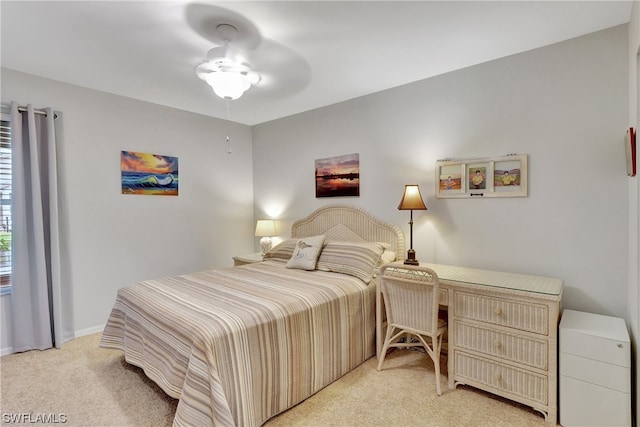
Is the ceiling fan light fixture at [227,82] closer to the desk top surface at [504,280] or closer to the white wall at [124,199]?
the white wall at [124,199]

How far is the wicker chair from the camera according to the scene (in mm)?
2102

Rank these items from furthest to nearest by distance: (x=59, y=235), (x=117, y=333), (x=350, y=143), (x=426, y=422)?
(x=350, y=143) → (x=59, y=235) → (x=117, y=333) → (x=426, y=422)

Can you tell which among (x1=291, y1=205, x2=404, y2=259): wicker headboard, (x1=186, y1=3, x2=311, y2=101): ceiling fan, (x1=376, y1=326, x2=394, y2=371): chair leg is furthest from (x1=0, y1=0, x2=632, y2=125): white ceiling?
(x1=376, y1=326, x2=394, y2=371): chair leg

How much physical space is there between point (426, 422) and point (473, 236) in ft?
4.92

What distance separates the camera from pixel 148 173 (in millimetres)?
3604

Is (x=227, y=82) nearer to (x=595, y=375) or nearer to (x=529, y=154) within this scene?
(x=529, y=154)

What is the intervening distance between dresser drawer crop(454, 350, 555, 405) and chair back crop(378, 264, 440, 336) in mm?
329

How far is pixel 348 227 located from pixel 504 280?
5.58 ft

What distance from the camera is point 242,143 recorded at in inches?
181

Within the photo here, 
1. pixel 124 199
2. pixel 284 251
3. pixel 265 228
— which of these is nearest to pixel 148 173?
pixel 124 199

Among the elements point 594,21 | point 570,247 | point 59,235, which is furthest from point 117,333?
point 594,21

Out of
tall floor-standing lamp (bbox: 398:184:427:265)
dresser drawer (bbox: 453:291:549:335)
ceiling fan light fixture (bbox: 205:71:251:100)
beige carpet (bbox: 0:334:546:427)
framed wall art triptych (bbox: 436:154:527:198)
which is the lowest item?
beige carpet (bbox: 0:334:546:427)

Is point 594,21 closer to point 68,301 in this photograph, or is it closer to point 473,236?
point 473,236

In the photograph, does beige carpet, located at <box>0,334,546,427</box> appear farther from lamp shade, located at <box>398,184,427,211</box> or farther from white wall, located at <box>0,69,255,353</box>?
lamp shade, located at <box>398,184,427,211</box>
